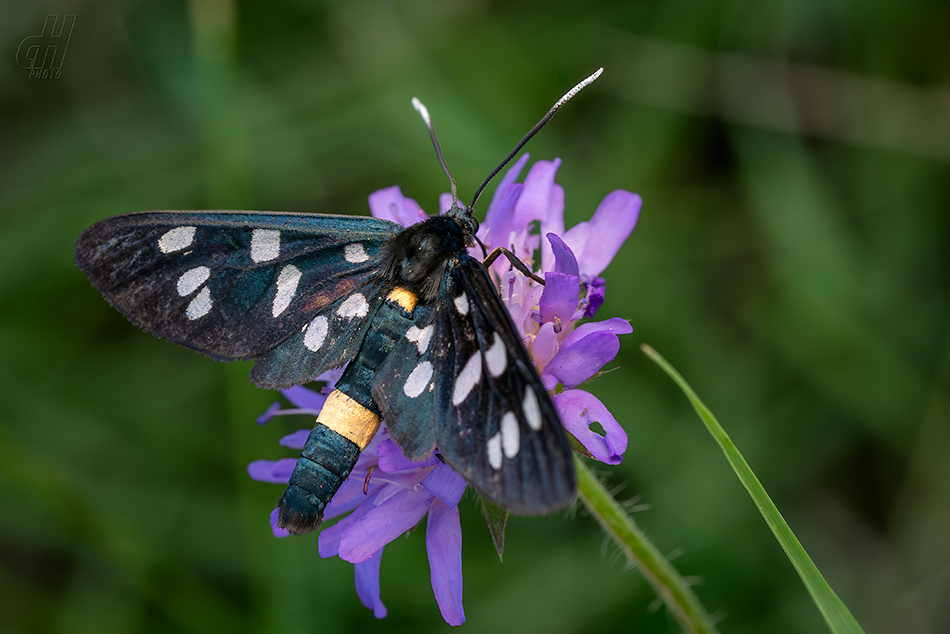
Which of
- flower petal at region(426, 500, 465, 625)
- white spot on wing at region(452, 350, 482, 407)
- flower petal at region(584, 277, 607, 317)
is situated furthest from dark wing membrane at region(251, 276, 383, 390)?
flower petal at region(584, 277, 607, 317)

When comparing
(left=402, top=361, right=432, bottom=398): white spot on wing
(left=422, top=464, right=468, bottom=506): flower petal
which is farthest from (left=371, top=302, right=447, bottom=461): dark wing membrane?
(left=422, top=464, right=468, bottom=506): flower petal

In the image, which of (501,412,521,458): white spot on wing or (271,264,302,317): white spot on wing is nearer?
(501,412,521,458): white spot on wing

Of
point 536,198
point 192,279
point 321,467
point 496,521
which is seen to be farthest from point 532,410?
point 192,279

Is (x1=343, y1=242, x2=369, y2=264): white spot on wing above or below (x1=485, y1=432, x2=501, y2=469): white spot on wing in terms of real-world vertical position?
above

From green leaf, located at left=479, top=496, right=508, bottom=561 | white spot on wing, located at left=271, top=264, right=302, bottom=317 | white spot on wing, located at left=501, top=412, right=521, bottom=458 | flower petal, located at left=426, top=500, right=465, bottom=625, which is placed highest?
white spot on wing, located at left=271, top=264, right=302, bottom=317

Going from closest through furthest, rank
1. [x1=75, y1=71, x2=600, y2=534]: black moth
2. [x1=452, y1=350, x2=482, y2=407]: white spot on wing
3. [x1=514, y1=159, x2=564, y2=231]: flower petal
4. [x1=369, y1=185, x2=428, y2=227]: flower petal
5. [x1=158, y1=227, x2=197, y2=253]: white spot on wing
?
[x1=75, y1=71, x2=600, y2=534]: black moth
[x1=452, y1=350, x2=482, y2=407]: white spot on wing
[x1=158, y1=227, x2=197, y2=253]: white spot on wing
[x1=514, y1=159, x2=564, y2=231]: flower petal
[x1=369, y1=185, x2=428, y2=227]: flower petal

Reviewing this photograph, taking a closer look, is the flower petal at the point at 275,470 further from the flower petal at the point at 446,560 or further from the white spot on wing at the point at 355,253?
the white spot on wing at the point at 355,253

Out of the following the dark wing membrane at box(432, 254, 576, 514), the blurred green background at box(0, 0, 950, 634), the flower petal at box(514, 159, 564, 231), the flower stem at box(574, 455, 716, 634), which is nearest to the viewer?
the dark wing membrane at box(432, 254, 576, 514)

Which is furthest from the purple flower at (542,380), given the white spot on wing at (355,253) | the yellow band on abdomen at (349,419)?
the white spot on wing at (355,253)

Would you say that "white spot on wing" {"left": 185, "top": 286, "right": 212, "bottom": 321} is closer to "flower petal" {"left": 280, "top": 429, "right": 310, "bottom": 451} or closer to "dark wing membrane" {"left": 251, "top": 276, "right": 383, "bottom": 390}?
"dark wing membrane" {"left": 251, "top": 276, "right": 383, "bottom": 390}
